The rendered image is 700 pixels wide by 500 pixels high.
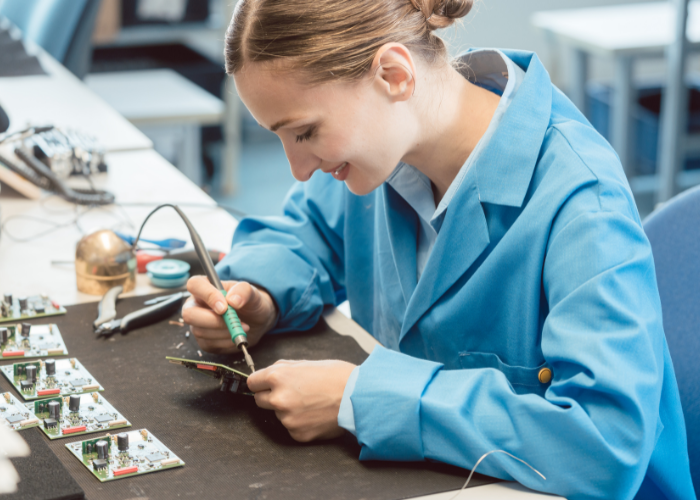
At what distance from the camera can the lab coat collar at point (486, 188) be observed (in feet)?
2.98

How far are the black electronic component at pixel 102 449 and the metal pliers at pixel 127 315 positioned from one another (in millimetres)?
296

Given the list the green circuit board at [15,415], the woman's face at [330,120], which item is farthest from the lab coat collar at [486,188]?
the green circuit board at [15,415]

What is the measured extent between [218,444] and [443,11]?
0.56 m

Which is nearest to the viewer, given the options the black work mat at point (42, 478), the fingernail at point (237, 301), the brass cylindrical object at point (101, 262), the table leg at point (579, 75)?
the black work mat at point (42, 478)

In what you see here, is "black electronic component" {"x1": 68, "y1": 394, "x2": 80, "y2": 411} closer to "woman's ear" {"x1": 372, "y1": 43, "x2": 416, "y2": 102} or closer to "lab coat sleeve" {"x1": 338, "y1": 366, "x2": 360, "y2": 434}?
"lab coat sleeve" {"x1": 338, "y1": 366, "x2": 360, "y2": 434}

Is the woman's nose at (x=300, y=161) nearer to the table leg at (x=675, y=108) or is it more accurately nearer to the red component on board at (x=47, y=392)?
the red component on board at (x=47, y=392)

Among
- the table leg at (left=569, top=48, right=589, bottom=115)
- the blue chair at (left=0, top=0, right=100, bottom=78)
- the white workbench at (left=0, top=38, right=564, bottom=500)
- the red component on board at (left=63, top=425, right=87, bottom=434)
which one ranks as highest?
the blue chair at (left=0, top=0, right=100, bottom=78)

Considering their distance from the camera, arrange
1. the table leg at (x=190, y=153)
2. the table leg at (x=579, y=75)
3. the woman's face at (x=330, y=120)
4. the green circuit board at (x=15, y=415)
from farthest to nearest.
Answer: the table leg at (x=579, y=75)
the table leg at (x=190, y=153)
the woman's face at (x=330, y=120)
the green circuit board at (x=15, y=415)

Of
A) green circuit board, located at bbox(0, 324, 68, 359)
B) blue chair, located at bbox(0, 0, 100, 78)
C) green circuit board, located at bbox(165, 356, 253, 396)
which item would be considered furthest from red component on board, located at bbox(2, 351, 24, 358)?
blue chair, located at bbox(0, 0, 100, 78)

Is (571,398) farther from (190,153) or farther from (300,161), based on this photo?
(190,153)

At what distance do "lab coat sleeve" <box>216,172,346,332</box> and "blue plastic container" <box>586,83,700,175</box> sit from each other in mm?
2709

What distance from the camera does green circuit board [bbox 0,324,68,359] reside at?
0.93m

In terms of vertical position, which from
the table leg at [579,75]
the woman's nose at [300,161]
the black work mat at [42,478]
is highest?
the woman's nose at [300,161]

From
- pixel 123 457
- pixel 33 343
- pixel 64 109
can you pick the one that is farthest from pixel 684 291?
pixel 64 109
